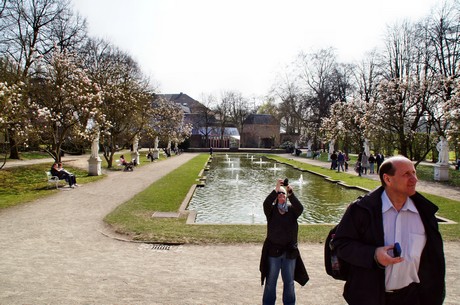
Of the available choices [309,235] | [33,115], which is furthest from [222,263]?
[33,115]

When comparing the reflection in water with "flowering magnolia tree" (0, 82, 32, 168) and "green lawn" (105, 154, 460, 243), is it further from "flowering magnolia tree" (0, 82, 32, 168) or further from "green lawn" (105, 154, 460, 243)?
"flowering magnolia tree" (0, 82, 32, 168)

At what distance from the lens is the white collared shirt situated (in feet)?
9.40

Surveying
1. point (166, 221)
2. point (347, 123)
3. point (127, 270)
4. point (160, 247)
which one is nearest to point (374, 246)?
point (127, 270)

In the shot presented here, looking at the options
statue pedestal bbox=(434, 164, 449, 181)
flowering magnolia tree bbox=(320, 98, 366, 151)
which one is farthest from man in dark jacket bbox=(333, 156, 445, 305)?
flowering magnolia tree bbox=(320, 98, 366, 151)

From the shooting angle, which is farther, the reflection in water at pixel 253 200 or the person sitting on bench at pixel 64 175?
the person sitting on bench at pixel 64 175

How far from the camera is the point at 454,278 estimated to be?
638 centimetres

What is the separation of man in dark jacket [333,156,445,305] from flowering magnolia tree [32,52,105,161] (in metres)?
20.2

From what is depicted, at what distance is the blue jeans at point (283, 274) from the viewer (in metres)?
4.59

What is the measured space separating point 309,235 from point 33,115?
17.7m

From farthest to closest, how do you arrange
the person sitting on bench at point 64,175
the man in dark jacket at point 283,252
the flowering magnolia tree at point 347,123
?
the flowering magnolia tree at point 347,123 < the person sitting on bench at point 64,175 < the man in dark jacket at point 283,252

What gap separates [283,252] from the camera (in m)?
4.62

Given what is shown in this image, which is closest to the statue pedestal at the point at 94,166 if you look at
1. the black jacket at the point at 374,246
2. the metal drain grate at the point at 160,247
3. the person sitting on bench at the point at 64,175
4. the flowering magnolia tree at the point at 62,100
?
the flowering magnolia tree at the point at 62,100

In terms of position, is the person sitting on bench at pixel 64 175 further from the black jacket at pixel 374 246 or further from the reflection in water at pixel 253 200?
the black jacket at pixel 374 246

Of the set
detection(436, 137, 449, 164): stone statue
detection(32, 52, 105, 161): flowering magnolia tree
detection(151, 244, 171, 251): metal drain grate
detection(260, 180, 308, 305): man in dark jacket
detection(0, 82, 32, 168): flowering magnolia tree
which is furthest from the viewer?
detection(436, 137, 449, 164): stone statue
